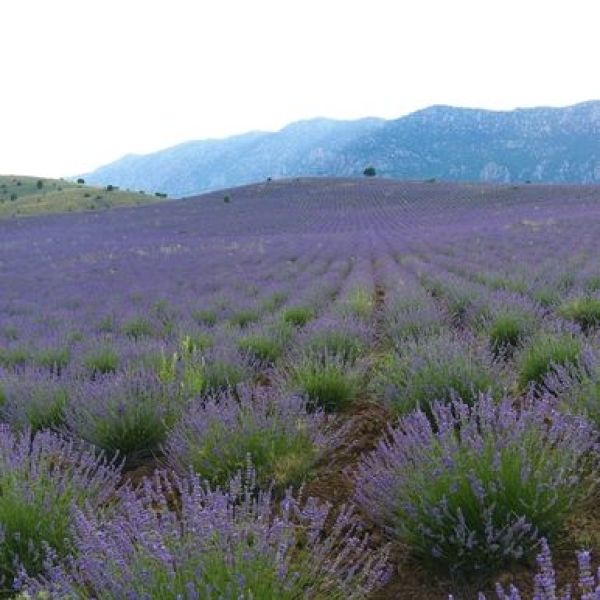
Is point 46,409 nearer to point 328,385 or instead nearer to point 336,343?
point 328,385

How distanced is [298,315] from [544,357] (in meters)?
3.60

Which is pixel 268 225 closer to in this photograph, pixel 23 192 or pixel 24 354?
pixel 24 354

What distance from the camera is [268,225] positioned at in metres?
31.5

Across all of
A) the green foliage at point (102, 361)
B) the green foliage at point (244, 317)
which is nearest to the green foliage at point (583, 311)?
the green foliage at point (244, 317)

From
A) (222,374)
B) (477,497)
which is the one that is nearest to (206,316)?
(222,374)

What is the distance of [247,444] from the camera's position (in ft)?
9.78

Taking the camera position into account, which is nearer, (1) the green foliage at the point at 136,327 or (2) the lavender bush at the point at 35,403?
(2) the lavender bush at the point at 35,403

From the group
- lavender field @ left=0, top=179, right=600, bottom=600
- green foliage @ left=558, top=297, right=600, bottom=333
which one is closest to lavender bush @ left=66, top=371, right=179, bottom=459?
lavender field @ left=0, top=179, right=600, bottom=600

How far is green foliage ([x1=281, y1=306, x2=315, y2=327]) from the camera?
7.28 m

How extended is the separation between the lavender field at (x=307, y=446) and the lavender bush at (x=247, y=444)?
0.01 meters

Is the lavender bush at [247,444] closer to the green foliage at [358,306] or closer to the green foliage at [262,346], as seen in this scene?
the green foliage at [262,346]

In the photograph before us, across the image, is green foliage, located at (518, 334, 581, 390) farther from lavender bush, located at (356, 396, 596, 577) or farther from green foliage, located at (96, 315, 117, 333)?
green foliage, located at (96, 315, 117, 333)

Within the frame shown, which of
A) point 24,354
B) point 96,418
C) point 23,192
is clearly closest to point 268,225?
point 24,354

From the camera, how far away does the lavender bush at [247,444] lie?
9.58ft
